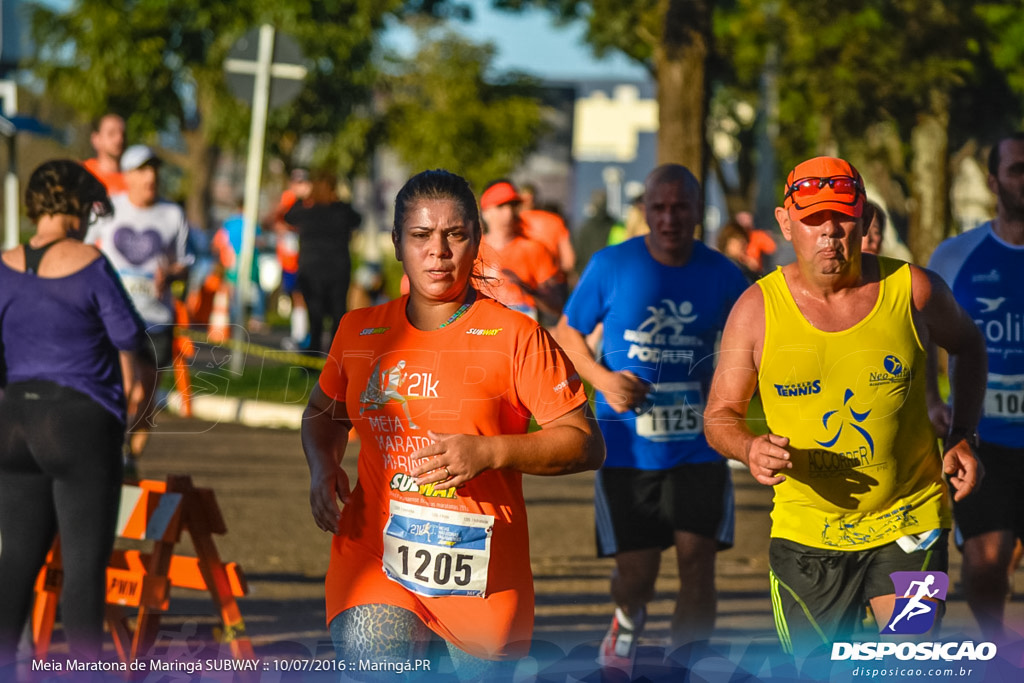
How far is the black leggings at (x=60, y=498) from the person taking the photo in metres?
5.19

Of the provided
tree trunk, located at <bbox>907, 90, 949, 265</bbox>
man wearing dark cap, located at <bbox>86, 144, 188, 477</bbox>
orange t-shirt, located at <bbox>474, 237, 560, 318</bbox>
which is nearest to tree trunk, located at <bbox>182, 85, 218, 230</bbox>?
tree trunk, located at <bbox>907, 90, 949, 265</bbox>

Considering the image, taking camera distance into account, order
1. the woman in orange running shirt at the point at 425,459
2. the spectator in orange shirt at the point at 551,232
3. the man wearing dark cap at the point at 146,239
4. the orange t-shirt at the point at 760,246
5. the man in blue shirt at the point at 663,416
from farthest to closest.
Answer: the orange t-shirt at the point at 760,246 → the spectator in orange shirt at the point at 551,232 → the man wearing dark cap at the point at 146,239 → the man in blue shirt at the point at 663,416 → the woman in orange running shirt at the point at 425,459

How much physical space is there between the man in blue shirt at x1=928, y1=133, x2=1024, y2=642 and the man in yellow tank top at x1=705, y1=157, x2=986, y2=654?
126 centimetres

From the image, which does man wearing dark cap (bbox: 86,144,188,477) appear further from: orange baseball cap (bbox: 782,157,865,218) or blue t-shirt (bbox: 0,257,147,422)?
orange baseball cap (bbox: 782,157,865,218)

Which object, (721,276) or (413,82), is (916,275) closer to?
(721,276)

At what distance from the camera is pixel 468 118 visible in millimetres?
39875

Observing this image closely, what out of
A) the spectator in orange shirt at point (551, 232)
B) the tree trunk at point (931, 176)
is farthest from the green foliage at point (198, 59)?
the spectator in orange shirt at point (551, 232)

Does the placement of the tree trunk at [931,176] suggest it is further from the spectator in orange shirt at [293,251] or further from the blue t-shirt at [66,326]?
the blue t-shirt at [66,326]

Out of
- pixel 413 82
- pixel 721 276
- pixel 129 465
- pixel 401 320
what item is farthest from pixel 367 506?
pixel 413 82

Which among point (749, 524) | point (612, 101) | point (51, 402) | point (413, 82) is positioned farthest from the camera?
point (612, 101)

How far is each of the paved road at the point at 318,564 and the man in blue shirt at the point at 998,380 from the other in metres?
0.42

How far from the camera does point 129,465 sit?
8742 mm

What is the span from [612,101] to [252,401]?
383ft

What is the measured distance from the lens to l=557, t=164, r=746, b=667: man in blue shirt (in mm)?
6250
